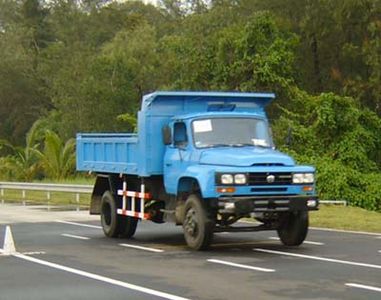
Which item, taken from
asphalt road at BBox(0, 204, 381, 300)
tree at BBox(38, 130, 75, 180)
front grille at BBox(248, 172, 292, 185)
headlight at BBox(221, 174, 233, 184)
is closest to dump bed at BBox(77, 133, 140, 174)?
asphalt road at BBox(0, 204, 381, 300)

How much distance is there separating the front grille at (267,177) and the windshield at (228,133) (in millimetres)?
1298

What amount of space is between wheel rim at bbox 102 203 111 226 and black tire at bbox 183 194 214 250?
391 cm

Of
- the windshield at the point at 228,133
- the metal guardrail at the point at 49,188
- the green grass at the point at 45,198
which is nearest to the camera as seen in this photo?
the windshield at the point at 228,133

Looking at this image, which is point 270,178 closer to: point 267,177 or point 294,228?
point 267,177

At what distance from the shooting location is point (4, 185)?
38250 millimetres

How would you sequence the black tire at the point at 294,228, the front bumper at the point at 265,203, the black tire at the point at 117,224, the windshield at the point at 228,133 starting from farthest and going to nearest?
the black tire at the point at 117,224 → the windshield at the point at 228,133 → the black tire at the point at 294,228 → the front bumper at the point at 265,203

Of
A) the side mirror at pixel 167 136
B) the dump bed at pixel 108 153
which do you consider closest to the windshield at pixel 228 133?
the side mirror at pixel 167 136

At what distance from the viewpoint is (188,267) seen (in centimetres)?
1286

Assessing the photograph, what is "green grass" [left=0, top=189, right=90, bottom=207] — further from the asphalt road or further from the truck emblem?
the truck emblem

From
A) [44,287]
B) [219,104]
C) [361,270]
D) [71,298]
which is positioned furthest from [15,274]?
[219,104]

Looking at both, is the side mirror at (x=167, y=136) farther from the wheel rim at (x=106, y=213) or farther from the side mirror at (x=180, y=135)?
the wheel rim at (x=106, y=213)

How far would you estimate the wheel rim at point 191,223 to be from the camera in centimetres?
1509

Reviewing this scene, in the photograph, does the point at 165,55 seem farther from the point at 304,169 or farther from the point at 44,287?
the point at 44,287

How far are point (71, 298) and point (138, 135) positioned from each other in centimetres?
724
